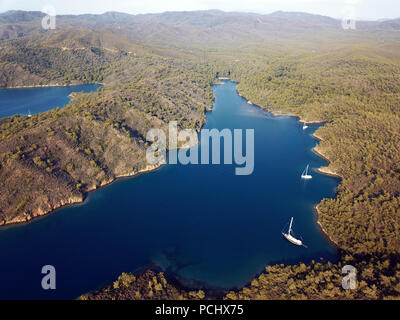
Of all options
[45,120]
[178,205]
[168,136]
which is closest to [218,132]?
[168,136]

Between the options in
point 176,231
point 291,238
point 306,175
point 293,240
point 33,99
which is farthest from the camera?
point 33,99

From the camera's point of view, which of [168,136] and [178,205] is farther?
[168,136]

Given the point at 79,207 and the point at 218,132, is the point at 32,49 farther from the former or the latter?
the point at 79,207

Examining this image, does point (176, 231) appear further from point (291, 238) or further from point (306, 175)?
point (306, 175)

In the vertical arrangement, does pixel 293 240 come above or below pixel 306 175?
below

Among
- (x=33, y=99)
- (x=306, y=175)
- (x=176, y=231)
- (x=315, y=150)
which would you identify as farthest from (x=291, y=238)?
(x=33, y=99)

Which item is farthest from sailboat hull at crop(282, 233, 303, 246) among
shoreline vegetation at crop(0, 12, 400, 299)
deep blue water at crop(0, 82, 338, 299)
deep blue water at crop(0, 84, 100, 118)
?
deep blue water at crop(0, 84, 100, 118)
